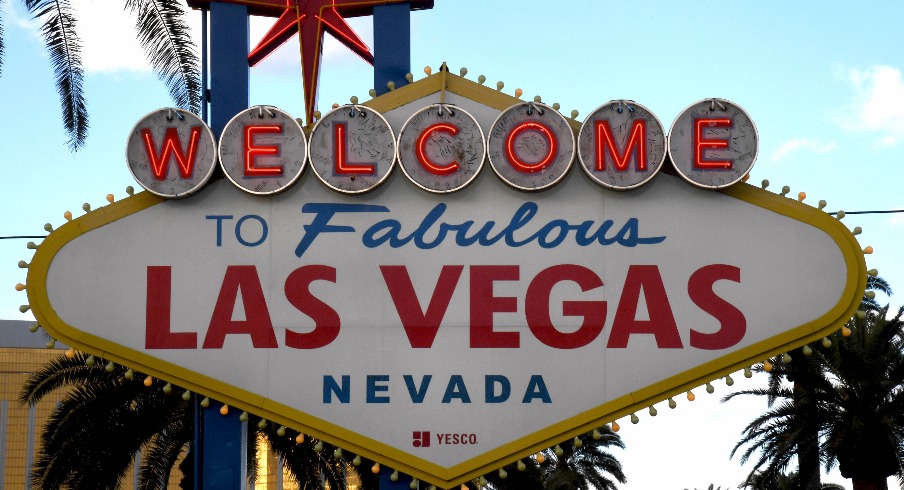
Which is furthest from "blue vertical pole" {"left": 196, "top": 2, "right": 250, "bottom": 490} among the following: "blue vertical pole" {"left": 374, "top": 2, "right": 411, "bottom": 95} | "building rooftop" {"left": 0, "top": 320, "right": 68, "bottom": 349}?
"building rooftop" {"left": 0, "top": 320, "right": 68, "bottom": 349}

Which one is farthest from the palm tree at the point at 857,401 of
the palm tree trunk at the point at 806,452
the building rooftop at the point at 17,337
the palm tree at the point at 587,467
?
the building rooftop at the point at 17,337

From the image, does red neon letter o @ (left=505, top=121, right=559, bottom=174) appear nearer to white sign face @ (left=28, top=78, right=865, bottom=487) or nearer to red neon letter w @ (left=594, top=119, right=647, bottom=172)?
white sign face @ (left=28, top=78, right=865, bottom=487)

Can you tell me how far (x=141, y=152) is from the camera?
57.7 ft

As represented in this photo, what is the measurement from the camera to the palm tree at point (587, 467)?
4222 cm

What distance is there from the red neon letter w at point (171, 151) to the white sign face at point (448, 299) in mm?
396

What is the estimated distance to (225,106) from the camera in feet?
59.4

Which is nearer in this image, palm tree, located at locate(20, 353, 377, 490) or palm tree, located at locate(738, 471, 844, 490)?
palm tree, located at locate(20, 353, 377, 490)

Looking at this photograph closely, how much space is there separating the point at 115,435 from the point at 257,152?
466 inches

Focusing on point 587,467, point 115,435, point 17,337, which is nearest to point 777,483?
point 587,467

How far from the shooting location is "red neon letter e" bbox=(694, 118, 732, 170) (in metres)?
17.3

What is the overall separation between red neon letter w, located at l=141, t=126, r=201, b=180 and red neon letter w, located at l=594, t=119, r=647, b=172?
16.8 ft

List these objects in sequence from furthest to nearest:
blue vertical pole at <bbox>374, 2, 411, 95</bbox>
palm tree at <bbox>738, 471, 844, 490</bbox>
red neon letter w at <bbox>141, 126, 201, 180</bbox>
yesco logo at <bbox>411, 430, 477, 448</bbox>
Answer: palm tree at <bbox>738, 471, 844, 490</bbox> < blue vertical pole at <bbox>374, 2, 411, 95</bbox> < red neon letter w at <bbox>141, 126, 201, 180</bbox> < yesco logo at <bbox>411, 430, 477, 448</bbox>

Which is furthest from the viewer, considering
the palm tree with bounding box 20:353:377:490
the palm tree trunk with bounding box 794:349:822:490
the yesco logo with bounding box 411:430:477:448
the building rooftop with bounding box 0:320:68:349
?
the building rooftop with bounding box 0:320:68:349

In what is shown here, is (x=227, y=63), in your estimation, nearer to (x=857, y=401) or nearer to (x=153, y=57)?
(x=153, y=57)
